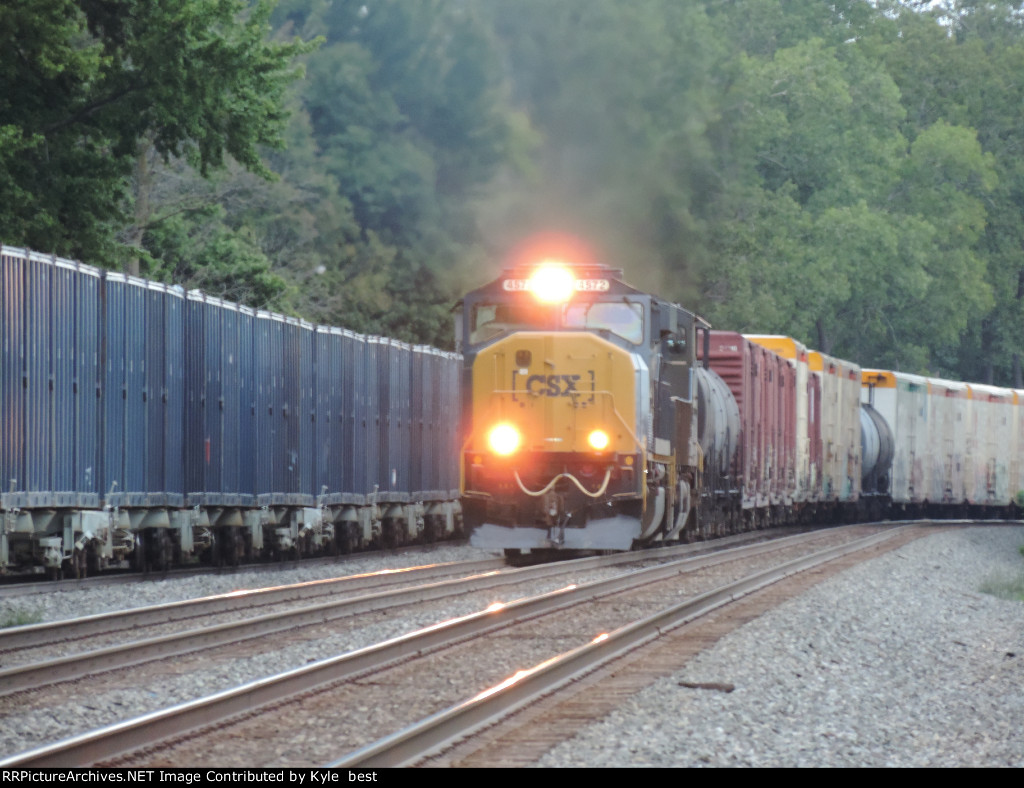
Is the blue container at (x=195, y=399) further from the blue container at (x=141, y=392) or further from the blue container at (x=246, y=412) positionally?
the blue container at (x=246, y=412)

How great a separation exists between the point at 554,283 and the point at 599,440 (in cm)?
202

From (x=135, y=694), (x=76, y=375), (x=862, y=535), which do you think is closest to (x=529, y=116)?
(x=862, y=535)

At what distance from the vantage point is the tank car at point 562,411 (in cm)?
1928

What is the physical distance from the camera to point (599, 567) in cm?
2047

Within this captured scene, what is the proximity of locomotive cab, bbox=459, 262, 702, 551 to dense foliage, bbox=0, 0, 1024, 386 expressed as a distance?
7.43 metres

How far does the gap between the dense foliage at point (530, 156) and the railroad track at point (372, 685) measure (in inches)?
460

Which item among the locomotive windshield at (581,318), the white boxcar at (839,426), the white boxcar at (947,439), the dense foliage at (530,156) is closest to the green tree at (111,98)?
the dense foliage at (530,156)

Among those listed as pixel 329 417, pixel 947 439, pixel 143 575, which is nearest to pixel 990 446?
pixel 947 439

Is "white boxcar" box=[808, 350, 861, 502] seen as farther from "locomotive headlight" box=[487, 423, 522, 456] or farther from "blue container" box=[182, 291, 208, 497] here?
"blue container" box=[182, 291, 208, 497]

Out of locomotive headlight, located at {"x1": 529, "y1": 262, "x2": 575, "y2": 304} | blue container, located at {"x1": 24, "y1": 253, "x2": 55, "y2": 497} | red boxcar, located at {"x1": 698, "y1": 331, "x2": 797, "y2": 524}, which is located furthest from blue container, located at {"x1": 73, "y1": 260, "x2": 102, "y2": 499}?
red boxcar, located at {"x1": 698, "y1": 331, "x2": 797, "y2": 524}

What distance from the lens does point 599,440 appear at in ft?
63.3

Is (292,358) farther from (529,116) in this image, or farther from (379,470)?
(529,116)

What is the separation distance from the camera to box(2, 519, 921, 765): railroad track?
25.1ft

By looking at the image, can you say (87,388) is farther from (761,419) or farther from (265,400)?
(761,419)
